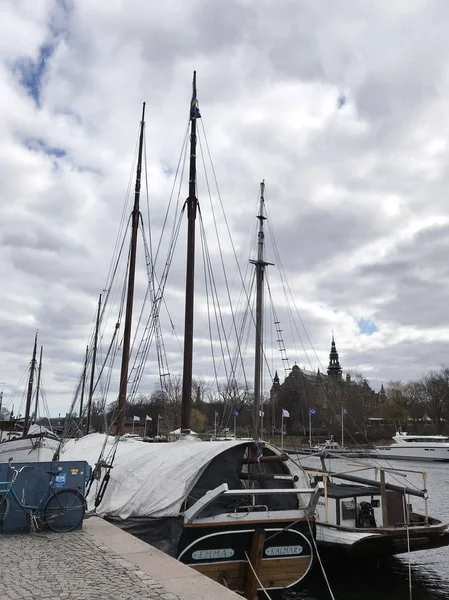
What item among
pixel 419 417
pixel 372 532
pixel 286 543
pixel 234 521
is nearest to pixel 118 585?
pixel 234 521

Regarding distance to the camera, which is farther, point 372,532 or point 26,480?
point 372,532

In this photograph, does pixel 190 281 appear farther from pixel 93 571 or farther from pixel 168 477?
pixel 93 571

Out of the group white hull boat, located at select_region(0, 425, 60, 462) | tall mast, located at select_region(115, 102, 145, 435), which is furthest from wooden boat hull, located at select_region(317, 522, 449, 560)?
white hull boat, located at select_region(0, 425, 60, 462)

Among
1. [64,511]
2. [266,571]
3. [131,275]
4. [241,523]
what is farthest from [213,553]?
[131,275]

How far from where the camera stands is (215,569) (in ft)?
43.1

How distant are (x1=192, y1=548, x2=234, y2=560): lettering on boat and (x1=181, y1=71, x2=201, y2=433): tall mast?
21.0 feet

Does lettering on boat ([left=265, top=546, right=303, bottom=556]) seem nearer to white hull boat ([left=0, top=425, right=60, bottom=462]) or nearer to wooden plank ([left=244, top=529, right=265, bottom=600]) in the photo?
wooden plank ([left=244, top=529, right=265, bottom=600])

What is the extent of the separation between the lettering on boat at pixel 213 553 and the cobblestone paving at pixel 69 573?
8.25ft

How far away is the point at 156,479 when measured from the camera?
14.0 metres

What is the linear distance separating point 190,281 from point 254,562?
1281 centimetres

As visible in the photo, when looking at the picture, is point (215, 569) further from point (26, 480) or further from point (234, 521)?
point (26, 480)

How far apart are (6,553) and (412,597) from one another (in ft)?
38.3

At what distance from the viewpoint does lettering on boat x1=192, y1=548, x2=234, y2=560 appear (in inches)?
507

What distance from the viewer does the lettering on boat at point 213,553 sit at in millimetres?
12867
